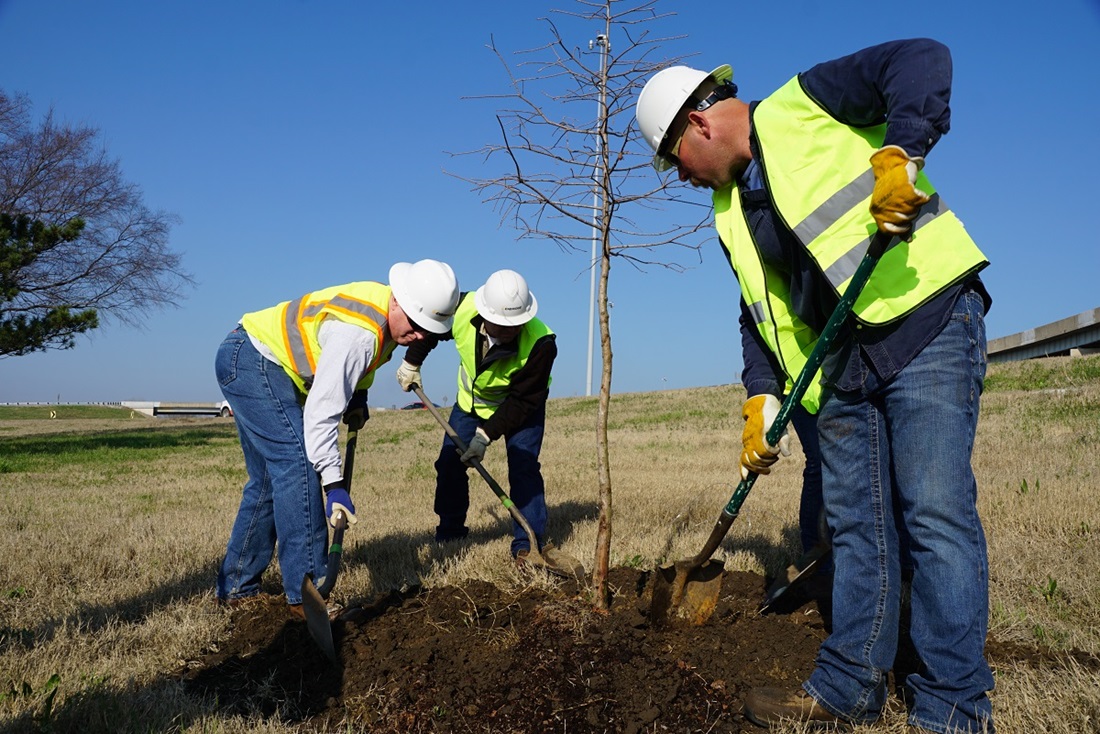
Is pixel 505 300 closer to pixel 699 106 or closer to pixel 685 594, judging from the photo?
pixel 685 594

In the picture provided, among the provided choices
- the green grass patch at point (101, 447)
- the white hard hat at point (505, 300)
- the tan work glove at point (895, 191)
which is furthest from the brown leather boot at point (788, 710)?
the green grass patch at point (101, 447)

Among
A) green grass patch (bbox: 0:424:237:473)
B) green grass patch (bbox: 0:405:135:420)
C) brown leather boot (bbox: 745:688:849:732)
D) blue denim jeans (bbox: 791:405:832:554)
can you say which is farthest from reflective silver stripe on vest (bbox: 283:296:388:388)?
green grass patch (bbox: 0:405:135:420)

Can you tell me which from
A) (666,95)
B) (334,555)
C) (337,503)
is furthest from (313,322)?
(666,95)

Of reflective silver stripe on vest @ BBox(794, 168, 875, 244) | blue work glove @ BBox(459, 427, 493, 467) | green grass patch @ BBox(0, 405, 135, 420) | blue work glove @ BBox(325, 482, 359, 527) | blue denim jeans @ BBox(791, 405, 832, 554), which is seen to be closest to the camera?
reflective silver stripe on vest @ BBox(794, 168, 875, 244)

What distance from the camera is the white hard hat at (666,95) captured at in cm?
295

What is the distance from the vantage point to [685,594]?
387 centimetres

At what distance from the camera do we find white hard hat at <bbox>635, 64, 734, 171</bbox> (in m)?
2.95

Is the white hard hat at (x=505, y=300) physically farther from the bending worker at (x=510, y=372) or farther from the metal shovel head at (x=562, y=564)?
the metal shovel head at (x=562, y=564)

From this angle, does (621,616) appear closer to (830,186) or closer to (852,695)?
(852,695)

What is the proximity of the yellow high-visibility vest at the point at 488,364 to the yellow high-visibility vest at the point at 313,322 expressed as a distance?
1.30m

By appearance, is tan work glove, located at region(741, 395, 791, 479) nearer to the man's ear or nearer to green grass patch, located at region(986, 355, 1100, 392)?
the man's ear

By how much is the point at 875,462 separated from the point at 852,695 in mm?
767

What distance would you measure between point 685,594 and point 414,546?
8.66 feet

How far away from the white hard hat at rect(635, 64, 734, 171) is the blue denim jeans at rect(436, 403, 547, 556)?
2802 millimetres
